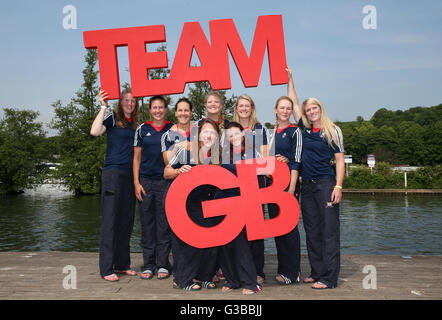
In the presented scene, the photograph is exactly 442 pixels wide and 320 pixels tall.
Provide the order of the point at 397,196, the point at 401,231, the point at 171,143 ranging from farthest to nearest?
the point at 397,196
the point at 401,231
the point at 171,143

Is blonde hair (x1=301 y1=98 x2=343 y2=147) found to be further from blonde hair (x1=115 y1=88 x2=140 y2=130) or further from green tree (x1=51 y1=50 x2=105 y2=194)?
green tree (x1=51 y1=50 x2=105 y2=194)

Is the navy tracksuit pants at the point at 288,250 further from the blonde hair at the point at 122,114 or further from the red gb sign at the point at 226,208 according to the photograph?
the blonde hair at the point at 122,114

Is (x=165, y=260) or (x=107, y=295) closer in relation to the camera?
(x=107, y=295)

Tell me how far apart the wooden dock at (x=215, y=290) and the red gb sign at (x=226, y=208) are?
66 cm

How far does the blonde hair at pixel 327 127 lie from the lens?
4.55m

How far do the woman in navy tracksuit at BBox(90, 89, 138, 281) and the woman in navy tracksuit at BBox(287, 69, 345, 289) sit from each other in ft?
7.85

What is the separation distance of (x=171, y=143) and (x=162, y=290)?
1.82 m

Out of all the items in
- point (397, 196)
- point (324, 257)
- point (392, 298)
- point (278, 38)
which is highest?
point (278, 38)

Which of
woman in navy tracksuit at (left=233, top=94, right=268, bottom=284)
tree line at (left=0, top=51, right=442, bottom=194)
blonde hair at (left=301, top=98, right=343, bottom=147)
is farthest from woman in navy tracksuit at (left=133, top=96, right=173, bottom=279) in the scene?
tree line at (left=0, top=51, right=442, bottom=194)

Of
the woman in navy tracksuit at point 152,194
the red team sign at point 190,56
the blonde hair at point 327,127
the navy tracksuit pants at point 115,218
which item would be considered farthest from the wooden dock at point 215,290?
the red team sign at point 190,56

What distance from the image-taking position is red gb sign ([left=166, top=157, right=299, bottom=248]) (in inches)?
170

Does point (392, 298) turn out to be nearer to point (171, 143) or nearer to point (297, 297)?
point (297, 297)

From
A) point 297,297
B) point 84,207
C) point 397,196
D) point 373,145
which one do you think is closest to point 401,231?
point 397,196
